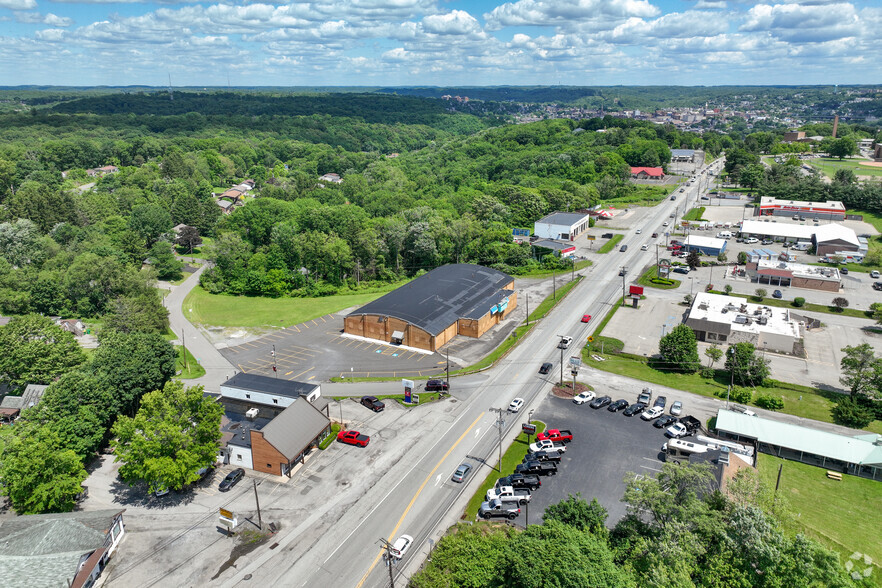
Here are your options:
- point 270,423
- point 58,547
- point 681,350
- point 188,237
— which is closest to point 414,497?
point 270,423

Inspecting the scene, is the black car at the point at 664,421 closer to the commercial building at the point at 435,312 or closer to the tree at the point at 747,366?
the tree at the point at 747,366

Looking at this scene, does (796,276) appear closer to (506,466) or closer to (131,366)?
(506,466)

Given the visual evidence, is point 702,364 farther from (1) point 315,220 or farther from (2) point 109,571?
(1) point 315,220

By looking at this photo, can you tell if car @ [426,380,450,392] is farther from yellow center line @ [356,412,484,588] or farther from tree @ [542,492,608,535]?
tree @ [542,492,608,535]

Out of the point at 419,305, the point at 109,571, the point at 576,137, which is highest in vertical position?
the point at 576,137

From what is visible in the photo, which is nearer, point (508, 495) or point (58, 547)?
point (58, 547)

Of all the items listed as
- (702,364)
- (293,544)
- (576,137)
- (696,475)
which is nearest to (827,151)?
(576,137)

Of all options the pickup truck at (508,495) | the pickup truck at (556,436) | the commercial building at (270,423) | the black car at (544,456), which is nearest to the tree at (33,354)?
the commercial building at (270,423)
